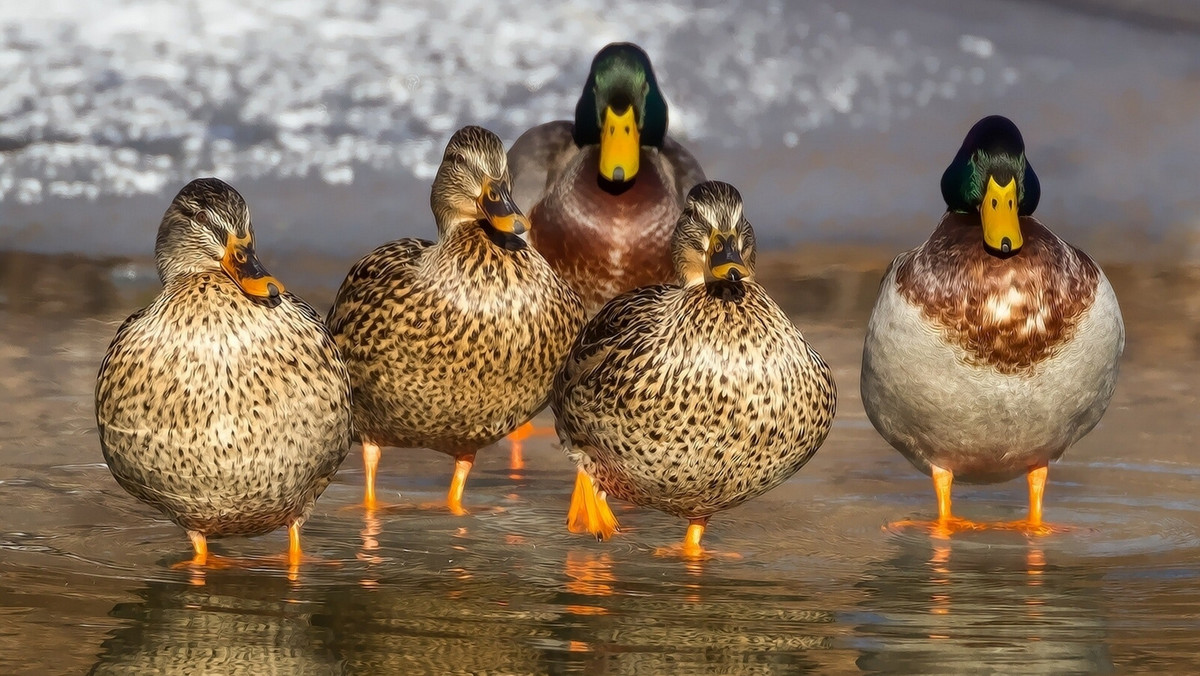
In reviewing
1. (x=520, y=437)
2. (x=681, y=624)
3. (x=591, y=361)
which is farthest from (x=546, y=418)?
(x=681, y=624)

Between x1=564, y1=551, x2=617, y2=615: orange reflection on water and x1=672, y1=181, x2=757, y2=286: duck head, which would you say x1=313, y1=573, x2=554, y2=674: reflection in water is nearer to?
x1=564, y1=551, x2=617, y2=615: orange reflection on water

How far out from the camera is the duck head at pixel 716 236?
479 centimetres

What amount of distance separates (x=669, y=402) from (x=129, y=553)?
133 centimetres

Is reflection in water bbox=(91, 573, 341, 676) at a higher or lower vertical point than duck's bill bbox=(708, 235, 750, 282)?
lower

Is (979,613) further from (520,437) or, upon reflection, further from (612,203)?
(520,437)

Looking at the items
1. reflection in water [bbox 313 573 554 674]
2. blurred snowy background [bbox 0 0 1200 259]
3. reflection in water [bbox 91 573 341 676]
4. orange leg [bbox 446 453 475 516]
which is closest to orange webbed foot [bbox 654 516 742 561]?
reflection in water [bbox 313 573 554 674]

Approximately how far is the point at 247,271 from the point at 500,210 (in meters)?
0.89

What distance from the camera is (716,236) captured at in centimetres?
486

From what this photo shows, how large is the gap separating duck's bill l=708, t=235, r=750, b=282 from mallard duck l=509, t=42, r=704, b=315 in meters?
1.43

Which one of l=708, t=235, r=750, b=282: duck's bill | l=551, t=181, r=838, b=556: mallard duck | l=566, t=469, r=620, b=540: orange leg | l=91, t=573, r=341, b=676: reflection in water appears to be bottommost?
l=91, t=573, r=341, b=676: reflection in water

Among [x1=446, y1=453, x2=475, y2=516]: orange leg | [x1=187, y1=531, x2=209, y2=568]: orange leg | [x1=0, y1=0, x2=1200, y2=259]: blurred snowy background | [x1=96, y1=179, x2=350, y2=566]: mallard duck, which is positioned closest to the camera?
[x1=96, y1=179, x2=350, y2=566]: mallard duck

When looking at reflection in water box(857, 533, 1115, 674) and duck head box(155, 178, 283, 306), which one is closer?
reflection in water box(857, 533, 1115, 674)

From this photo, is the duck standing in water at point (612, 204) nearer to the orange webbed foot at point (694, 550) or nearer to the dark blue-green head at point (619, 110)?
the dark blue-green head at point (619, 110)

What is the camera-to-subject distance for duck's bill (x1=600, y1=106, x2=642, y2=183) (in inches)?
247
